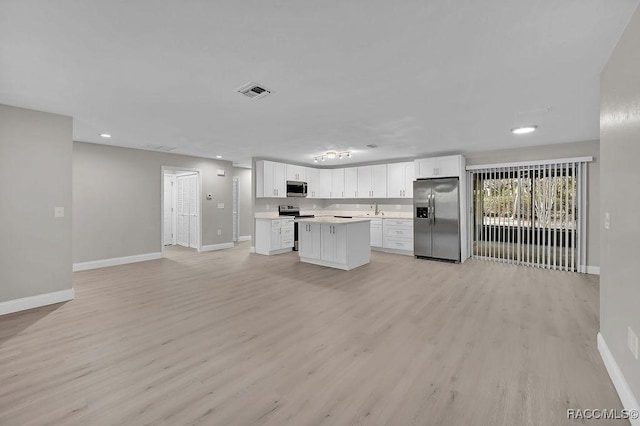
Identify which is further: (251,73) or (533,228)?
(533,228)

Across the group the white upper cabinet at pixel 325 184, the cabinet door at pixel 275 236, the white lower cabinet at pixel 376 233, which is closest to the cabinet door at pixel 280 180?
the cabinet door at pixel 275 236

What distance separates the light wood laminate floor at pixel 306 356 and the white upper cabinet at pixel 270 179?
3.31 metres

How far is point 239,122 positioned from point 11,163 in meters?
2.77

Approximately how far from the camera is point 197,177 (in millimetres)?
7430

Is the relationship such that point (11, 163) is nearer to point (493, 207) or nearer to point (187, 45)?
point (187, 45)

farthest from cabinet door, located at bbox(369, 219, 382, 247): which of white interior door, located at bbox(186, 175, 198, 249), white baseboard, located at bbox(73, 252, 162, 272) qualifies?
white baseboard, located at bbox(73, 252, 162, 272)

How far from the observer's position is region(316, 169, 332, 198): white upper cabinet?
28.7 feet

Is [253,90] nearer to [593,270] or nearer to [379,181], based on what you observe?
[379,181]

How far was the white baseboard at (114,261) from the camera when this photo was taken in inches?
215

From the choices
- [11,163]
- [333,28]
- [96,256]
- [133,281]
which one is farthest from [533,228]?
[96,256]

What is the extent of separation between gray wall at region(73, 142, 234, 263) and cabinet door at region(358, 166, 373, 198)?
4.49 metres

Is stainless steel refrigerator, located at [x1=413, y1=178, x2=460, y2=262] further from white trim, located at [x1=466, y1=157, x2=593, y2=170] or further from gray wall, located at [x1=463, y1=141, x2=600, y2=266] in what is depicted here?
gray wall, located at [x1=463, y1=141, x2=600, y2=266]

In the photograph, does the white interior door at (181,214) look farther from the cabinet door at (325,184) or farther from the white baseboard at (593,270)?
the white baseboard at (593,270)

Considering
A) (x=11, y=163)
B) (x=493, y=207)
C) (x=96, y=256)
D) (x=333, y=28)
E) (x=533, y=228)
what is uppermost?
(x=333, y=28)
